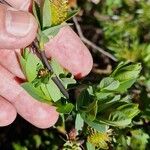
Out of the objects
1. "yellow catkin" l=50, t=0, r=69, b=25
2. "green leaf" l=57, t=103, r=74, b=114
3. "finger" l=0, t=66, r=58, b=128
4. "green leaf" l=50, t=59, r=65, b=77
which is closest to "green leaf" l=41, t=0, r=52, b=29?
→ "yellow catkin" l=50, t=0, r=69, b=25

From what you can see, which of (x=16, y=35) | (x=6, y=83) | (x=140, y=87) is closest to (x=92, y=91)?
(x=16, y=35)

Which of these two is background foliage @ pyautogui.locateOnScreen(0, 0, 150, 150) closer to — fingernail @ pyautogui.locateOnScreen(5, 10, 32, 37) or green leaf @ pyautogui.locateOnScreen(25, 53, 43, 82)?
green leaf @ pyautogui.locateOnScreen(25, 53, 43, 82)

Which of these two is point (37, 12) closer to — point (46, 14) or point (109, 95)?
point (46, 14)

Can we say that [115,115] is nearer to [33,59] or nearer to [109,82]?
[109,82]

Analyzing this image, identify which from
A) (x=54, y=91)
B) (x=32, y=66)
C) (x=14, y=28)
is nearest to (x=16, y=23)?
(x=14, y=28)

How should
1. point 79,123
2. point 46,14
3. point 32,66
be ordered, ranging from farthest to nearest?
point 79,123
point 32,66
point 46,14
